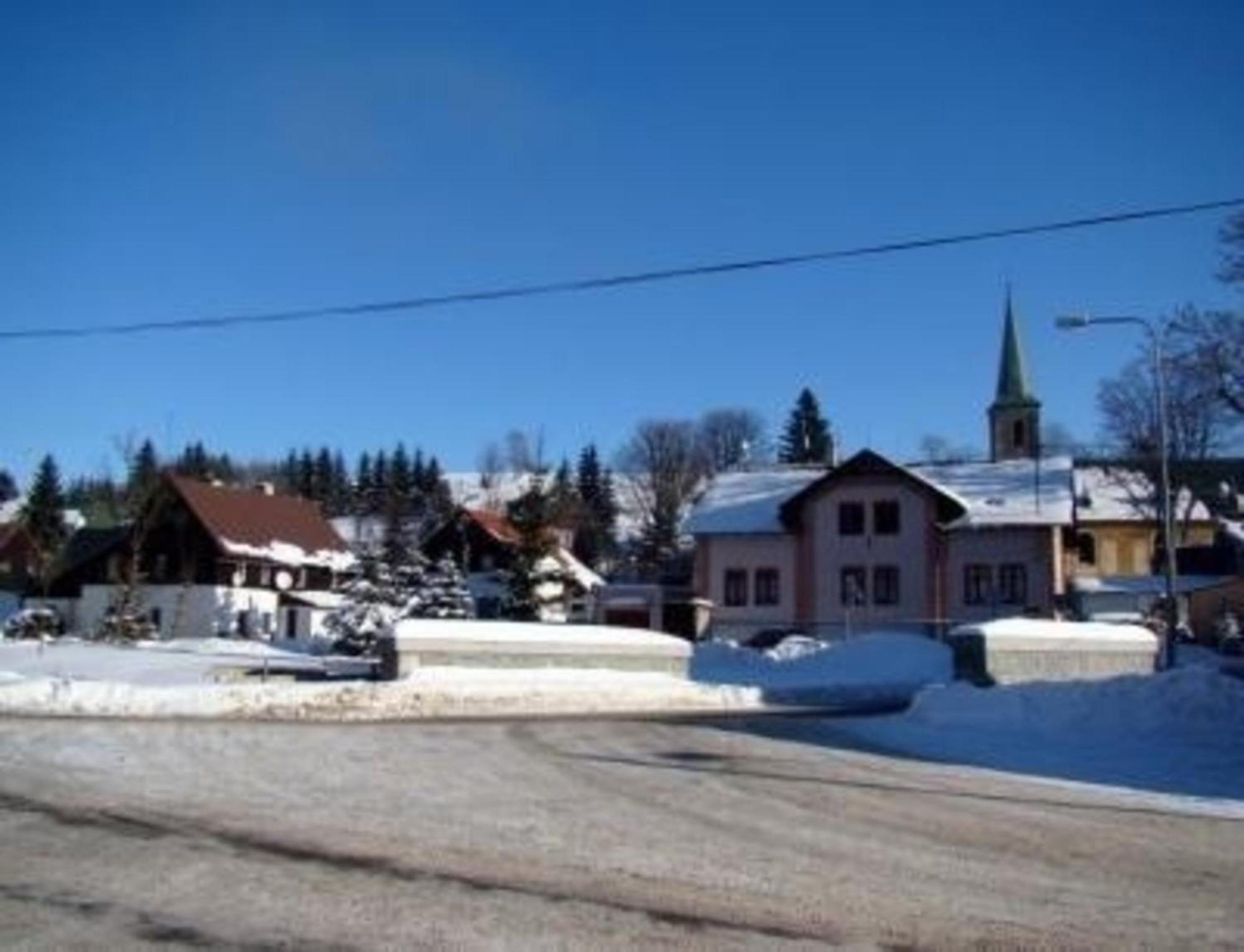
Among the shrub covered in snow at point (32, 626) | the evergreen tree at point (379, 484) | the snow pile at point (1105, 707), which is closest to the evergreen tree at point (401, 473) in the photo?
the evergreen tree at point (379, 484)

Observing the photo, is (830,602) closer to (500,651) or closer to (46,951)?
(500,651)

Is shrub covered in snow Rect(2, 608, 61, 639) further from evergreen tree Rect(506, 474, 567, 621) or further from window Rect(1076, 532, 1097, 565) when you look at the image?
window Rect(1076, 532, 1097, 565)

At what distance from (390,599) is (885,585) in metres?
21.2

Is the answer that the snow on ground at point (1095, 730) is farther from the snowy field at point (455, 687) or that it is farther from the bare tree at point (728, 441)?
the bare tree at point (728, 441)

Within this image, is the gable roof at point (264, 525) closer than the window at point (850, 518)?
No

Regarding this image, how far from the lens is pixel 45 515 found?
99250 millimetres

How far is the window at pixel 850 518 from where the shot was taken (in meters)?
62.2

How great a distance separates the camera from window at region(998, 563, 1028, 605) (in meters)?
60.1

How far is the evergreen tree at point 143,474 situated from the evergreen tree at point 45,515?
65.1 feet

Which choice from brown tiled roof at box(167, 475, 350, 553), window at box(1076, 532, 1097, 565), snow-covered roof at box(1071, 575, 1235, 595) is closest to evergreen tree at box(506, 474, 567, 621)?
brown tiled roof at box(167, 475, 350, 553)

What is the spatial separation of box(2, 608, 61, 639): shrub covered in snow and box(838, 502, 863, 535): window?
3276 cm

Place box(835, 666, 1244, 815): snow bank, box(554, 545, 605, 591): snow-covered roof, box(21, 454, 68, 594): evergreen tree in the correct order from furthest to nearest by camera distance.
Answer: box(21, 454, 68, 594): evergreen tree
box(554, 545, 605, 591): snow-covered roof
box(835, 666, 1244, 815): snow bank

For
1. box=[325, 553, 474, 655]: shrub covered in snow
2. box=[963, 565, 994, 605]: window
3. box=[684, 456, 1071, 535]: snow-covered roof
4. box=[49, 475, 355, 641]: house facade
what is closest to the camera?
box=[325, 553, 474, 655]: shrub covered in snow

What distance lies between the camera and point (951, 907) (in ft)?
29.4
